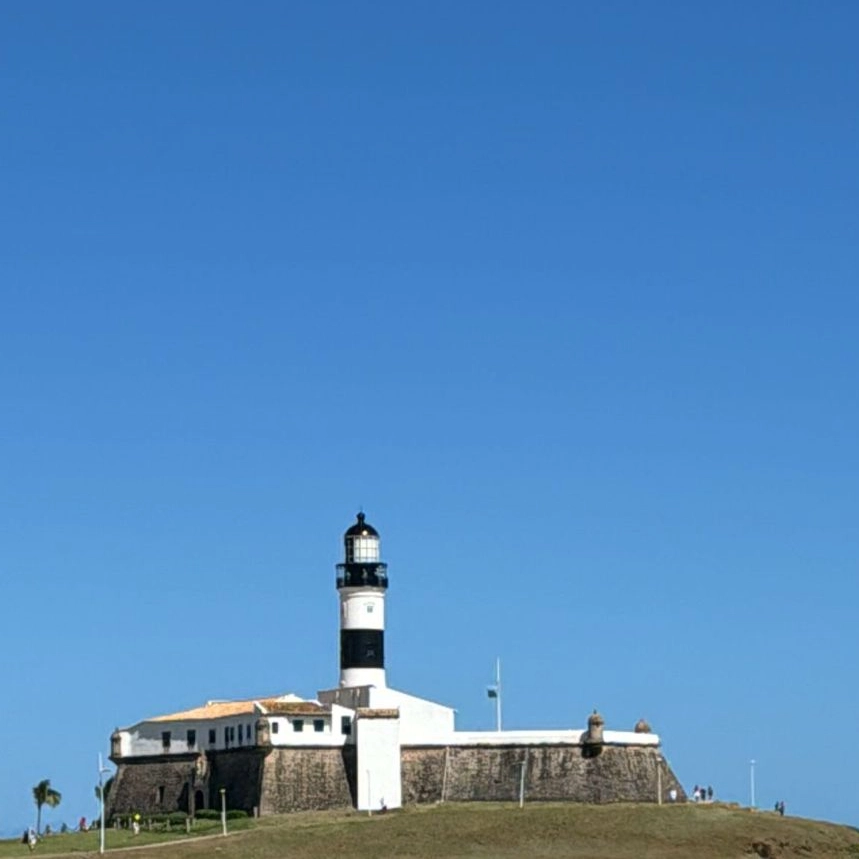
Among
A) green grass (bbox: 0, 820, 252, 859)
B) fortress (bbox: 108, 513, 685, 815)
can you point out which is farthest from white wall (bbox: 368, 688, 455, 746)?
green grass (bbox: 0, 820, 252, 859)

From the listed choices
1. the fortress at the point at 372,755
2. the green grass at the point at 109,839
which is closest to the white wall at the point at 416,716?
the fortress at the point at 372,755

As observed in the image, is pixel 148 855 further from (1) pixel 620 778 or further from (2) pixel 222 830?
(1) pixel 620 778

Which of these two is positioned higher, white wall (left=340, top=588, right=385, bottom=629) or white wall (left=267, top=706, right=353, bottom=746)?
white wall (left=340, top=588, right=385, bottom=629)

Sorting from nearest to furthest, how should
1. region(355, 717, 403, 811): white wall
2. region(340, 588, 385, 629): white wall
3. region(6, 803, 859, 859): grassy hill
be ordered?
1. region(6, 803, 859, 859): grassy hill
2. region(355, 717, 403, 811): white wall
3. region(340, 588, 385, 629): white wall

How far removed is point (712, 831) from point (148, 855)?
26.6 m

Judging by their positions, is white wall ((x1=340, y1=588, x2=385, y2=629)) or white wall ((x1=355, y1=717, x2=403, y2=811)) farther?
white wall ((x1=340, y1=588, x2=385, y2=629))

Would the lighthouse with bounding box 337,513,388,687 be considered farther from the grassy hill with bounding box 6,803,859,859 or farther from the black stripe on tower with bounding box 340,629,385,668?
the grassy hill with bounding box 6,803,859,859

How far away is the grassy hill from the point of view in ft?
358

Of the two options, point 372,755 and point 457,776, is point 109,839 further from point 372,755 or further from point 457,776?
point 457,776

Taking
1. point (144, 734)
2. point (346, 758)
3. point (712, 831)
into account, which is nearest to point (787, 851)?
point (712, 831)

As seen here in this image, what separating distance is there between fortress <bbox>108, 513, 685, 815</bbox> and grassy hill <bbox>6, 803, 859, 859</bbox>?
603cm

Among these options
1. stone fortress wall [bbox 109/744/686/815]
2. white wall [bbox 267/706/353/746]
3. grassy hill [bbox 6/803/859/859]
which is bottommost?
grassy hill [bbox 6/803/859/859]

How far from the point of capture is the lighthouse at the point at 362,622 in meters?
130

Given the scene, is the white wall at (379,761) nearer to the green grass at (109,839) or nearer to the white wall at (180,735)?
the white wall at (180,735)
